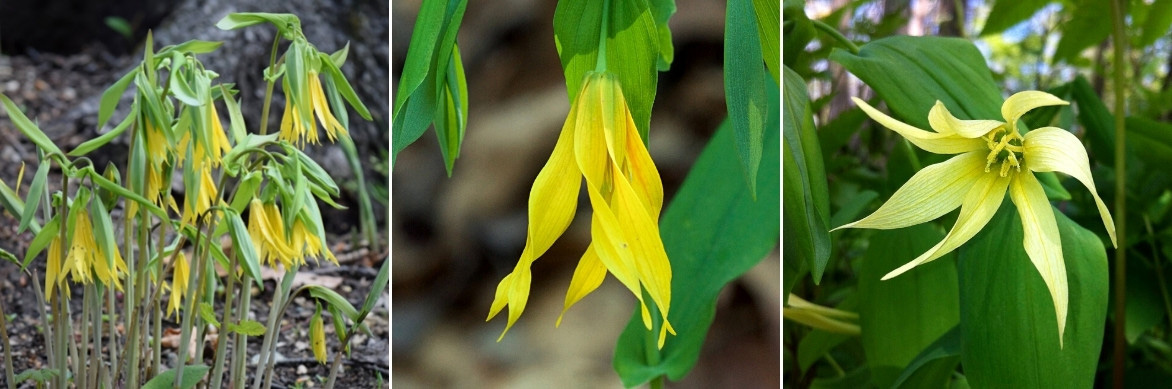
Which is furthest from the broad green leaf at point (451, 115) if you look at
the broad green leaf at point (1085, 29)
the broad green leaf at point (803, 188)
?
the broad green leaf at point (1085, 29)

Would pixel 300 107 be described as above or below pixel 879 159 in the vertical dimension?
above

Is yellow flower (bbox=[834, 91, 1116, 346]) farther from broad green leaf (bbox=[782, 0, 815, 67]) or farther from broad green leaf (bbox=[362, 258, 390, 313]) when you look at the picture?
broad green leaf (bbox=[362, 258, 390, 313])

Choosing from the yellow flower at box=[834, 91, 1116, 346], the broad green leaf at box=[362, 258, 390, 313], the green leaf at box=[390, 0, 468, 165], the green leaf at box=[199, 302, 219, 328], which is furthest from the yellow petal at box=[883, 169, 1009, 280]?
the green leaf at box=[199, 302, 219, 328]

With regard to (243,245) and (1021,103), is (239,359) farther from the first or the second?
(1021,103)

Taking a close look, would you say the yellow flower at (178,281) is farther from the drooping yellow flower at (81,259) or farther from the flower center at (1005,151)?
the flower center at (1005,151)

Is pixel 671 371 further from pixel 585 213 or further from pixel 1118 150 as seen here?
pixel 1118 150

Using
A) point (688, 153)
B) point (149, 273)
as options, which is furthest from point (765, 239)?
point (149, 273)
